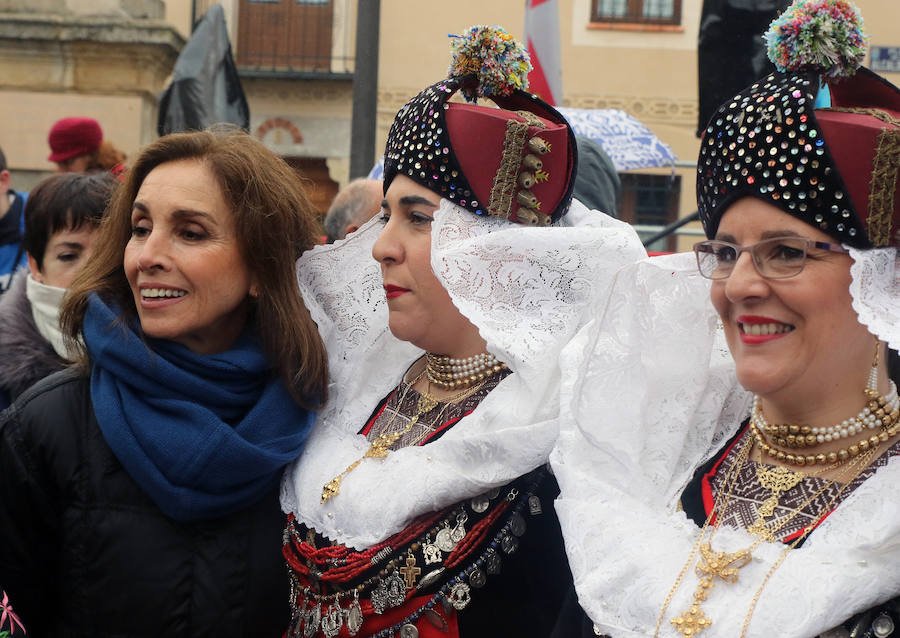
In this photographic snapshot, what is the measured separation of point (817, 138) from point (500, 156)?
2.75 feet

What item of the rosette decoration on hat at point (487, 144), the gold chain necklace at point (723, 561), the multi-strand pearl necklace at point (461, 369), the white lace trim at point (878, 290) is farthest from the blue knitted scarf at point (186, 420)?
the white lace trim at point (878, 290)

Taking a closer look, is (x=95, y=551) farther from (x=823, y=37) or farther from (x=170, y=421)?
(x=823, y=37)

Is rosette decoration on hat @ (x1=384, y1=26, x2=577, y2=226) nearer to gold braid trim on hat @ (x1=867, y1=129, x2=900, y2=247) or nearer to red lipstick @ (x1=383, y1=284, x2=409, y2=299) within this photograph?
red lipstick @ (x1=383, y1=284, x2=409, y2=299)

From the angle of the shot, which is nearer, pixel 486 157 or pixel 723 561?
pixel 723 561

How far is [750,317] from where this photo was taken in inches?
76.5

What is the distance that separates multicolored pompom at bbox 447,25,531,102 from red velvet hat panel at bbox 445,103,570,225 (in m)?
0.08

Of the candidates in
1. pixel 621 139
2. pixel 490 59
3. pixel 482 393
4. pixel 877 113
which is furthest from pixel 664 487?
pixel 621 139

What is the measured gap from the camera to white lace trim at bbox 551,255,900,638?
177cm

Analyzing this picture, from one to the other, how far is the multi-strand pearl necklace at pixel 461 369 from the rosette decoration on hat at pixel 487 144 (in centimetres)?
34

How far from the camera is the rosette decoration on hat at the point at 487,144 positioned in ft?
8.30

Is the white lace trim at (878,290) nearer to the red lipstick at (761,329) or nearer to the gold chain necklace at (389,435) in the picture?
the red lipstick at (761,329)

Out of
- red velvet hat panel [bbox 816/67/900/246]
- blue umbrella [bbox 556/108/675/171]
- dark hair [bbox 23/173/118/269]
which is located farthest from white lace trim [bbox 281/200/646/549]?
blue umbrella [bbox 556/108/675/171]

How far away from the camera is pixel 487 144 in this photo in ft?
8.32

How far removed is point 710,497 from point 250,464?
1042 millimetres
